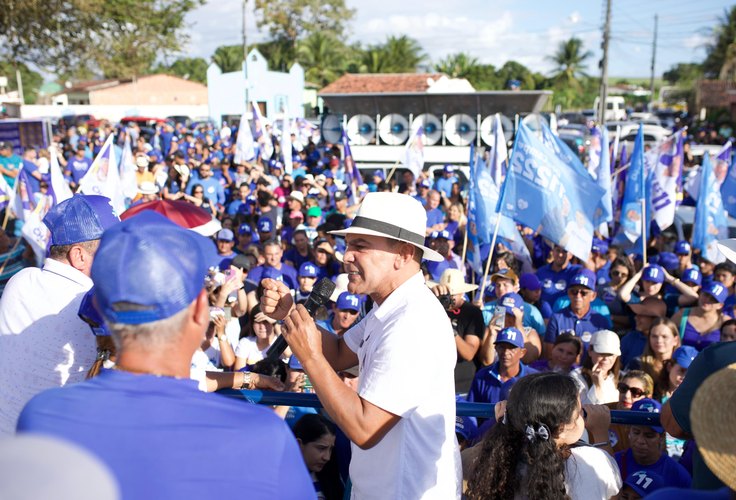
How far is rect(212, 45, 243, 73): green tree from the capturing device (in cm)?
7153

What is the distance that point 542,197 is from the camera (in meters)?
7.27

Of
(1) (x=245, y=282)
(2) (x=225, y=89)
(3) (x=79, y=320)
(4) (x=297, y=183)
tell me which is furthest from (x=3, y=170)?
(2) (x=225, y=89)

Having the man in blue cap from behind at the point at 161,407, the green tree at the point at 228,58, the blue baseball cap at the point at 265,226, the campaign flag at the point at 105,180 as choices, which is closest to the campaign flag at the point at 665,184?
the blue baseball cap at the point at 265,226

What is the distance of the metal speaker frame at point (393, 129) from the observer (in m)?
19.8

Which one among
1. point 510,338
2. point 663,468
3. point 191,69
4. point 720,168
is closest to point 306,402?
point 663,468

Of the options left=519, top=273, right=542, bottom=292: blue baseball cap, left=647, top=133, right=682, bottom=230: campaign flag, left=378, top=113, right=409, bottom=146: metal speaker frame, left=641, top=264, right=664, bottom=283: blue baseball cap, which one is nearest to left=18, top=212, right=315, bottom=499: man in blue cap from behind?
left=519, top=273, right=542, bottom=292: blue baseball cap

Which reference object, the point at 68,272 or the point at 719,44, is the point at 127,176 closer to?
the point at 68,272

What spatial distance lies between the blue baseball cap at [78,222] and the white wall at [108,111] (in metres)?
46.0

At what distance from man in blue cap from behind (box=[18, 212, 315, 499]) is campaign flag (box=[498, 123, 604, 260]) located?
5997 mm

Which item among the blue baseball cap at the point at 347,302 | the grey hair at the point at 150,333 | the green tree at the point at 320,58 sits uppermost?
the green tree at the point at 320,58

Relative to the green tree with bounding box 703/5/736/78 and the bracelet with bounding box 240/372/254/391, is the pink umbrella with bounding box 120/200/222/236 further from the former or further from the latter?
the green tree with bounding box 703/5/736/78

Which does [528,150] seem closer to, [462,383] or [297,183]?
[462,383]

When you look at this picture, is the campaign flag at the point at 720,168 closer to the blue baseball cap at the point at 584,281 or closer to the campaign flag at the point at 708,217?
the campaign flag at the point at 708,217

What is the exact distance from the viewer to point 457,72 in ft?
191
